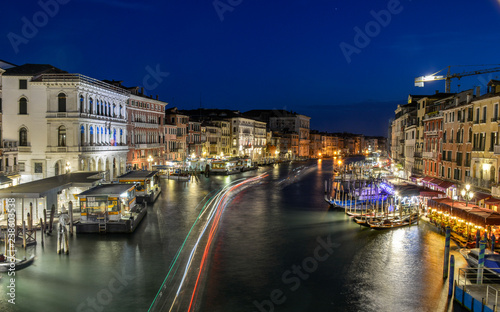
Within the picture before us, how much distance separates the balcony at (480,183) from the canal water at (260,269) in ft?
15.4

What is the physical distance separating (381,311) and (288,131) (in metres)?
114

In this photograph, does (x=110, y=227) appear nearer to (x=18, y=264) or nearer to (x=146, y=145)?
(x=18, y=264)

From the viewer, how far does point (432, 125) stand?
39500mm

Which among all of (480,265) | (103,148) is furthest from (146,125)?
(480,265)

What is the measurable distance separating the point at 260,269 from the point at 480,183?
17.9 m

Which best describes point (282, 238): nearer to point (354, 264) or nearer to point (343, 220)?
point (354, 264)

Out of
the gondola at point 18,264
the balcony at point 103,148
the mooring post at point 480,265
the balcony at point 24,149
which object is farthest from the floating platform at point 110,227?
the balcony at point 24,149

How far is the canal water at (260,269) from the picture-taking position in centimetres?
1327

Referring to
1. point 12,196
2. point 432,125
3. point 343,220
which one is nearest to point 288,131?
point 432,125

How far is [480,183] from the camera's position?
2680 centimetres

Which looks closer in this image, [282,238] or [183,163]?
[282,238]

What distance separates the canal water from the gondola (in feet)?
0.99

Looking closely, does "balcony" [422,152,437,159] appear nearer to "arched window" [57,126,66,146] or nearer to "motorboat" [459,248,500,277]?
"motorboat" [459,248,500,277]

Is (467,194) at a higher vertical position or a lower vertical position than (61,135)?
lower
